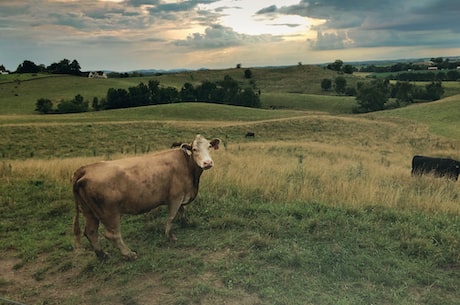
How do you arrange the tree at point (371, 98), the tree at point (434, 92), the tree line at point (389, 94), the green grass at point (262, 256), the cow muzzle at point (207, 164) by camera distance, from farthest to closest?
the tree at point (434, 92) < the tree line at point (389, 94) < the tree at point (371, 98) < the cow muzzle at point (207, 164) < the green grass at point (262, 256)

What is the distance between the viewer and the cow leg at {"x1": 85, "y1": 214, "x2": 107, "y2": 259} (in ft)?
21.3

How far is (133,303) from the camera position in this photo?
17.2ft

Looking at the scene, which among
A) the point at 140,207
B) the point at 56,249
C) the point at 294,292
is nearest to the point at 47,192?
the point at 56,249

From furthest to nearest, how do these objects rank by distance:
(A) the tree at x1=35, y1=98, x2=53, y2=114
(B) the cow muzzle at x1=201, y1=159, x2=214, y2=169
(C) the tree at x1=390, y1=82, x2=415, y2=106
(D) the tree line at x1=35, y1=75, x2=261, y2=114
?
(C) the tree at x1=390, y1=82, x2=415, y2=106
(D) the tree line at x1=35, y1=75, x2=261, y2=114
(A) the tree at x1=35, y1=98, x2=53, y2=114
(B) the cow muzzle at x1=201, y1=159, x2=214, y2=169

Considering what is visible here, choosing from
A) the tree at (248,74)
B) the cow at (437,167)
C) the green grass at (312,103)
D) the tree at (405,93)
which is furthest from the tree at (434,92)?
the cow at (437,167)

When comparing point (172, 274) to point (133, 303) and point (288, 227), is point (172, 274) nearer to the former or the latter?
point (133, 303)

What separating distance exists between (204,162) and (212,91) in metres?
95.4

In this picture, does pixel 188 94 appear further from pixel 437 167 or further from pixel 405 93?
pixel 437 167

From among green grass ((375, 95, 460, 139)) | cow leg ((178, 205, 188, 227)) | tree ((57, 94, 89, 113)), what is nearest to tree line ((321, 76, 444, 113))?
green grass ((375, 95, 460, 139))

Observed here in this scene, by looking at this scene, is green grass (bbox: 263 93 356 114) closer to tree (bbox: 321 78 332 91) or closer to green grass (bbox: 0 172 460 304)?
tree (bbox: 321 78 332 91)

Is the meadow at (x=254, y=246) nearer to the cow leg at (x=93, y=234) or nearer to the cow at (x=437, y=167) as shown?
the cow leg at (x=93, y=234)

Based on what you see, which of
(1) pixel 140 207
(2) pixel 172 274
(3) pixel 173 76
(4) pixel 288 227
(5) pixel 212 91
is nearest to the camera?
(2) pixel 172 274

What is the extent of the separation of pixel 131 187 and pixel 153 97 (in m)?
86.6

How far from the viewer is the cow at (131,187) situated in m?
6.33
